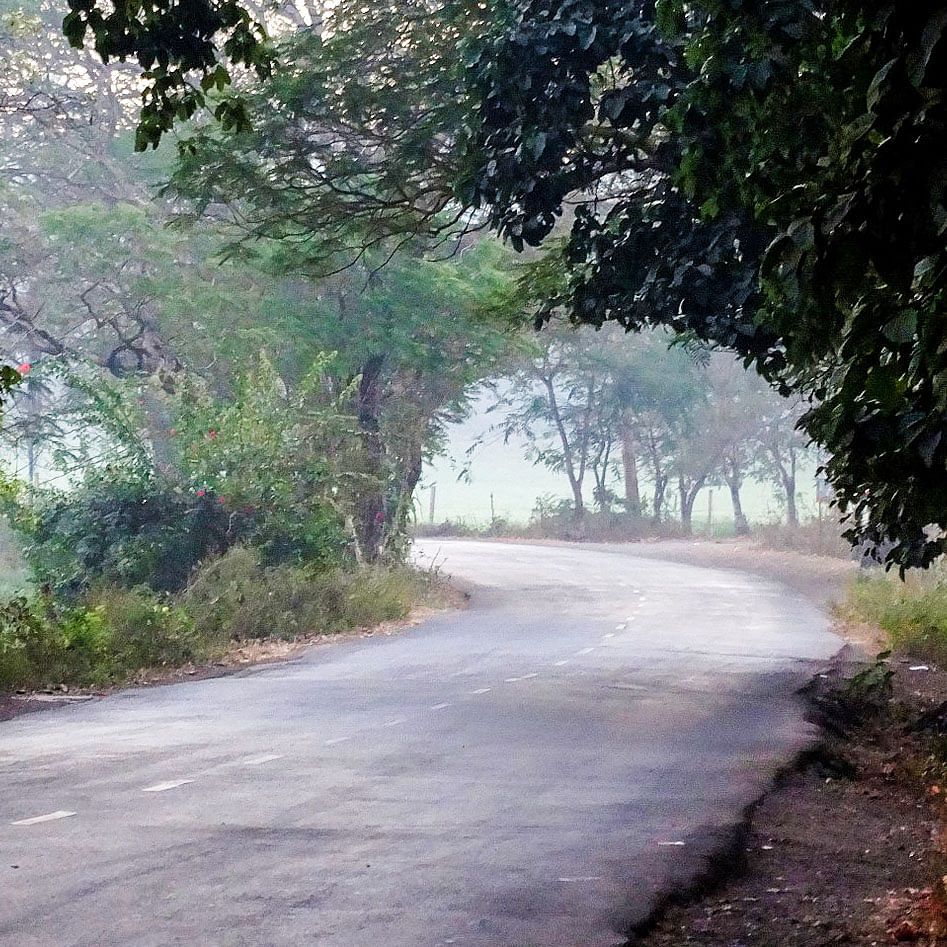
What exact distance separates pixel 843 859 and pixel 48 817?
4412 mm

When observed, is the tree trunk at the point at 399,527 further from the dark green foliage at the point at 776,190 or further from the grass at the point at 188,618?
the dark green foliage at the point at 776,190

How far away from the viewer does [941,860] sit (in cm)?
880

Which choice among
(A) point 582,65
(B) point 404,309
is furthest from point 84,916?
(B) point 404,309

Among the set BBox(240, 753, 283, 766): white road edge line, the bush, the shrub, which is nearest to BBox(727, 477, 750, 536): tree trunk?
the bush

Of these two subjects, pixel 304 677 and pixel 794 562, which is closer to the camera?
pixel 304 677

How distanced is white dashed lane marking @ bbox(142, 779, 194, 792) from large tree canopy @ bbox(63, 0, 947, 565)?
4.53 meters

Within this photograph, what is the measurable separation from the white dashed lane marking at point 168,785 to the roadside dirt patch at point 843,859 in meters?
3.62

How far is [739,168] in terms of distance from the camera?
38.2ft

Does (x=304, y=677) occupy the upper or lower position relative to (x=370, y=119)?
lower

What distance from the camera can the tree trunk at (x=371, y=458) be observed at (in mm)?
34812

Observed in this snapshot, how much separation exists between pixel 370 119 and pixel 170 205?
2319 cm

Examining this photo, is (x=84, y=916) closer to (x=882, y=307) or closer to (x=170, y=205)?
(x=882, y=307)

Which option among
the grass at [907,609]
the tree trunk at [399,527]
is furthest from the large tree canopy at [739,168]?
the tree trunk at [399,527]

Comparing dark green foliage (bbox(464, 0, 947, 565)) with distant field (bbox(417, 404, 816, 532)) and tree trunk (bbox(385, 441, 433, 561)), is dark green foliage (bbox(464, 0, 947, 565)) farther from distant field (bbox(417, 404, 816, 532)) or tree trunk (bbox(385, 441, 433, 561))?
distant field (bbox(417, 404, 816, 532))
